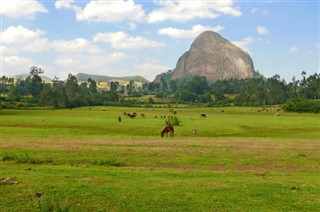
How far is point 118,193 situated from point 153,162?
8.78 metres

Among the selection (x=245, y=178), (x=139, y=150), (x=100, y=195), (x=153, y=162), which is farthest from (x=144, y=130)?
(x=100, y=195)

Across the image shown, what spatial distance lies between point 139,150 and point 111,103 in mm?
131655

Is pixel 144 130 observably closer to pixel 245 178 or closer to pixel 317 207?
pixel 245 178

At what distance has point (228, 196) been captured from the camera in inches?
549

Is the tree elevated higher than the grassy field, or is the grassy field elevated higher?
the tree

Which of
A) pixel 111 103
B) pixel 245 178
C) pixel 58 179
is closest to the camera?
pixel 58 179

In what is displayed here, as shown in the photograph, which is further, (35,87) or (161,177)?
(35,87)

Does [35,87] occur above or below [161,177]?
above

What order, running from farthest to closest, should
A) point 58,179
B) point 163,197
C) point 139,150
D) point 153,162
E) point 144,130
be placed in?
point 144,130
point 139,150
point 153,162
point 58,179
point 163,197

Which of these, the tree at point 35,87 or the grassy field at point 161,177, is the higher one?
the tree at point 35,87

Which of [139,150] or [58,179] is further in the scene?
[139,150]

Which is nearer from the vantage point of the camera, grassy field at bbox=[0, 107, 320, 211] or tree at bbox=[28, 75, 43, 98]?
grassy field at bbox=[0, 107, 320, 211]

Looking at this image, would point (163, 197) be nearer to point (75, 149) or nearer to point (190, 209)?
point (190, 209)

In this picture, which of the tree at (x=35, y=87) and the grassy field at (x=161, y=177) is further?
the tree at (x=35, y=87)
